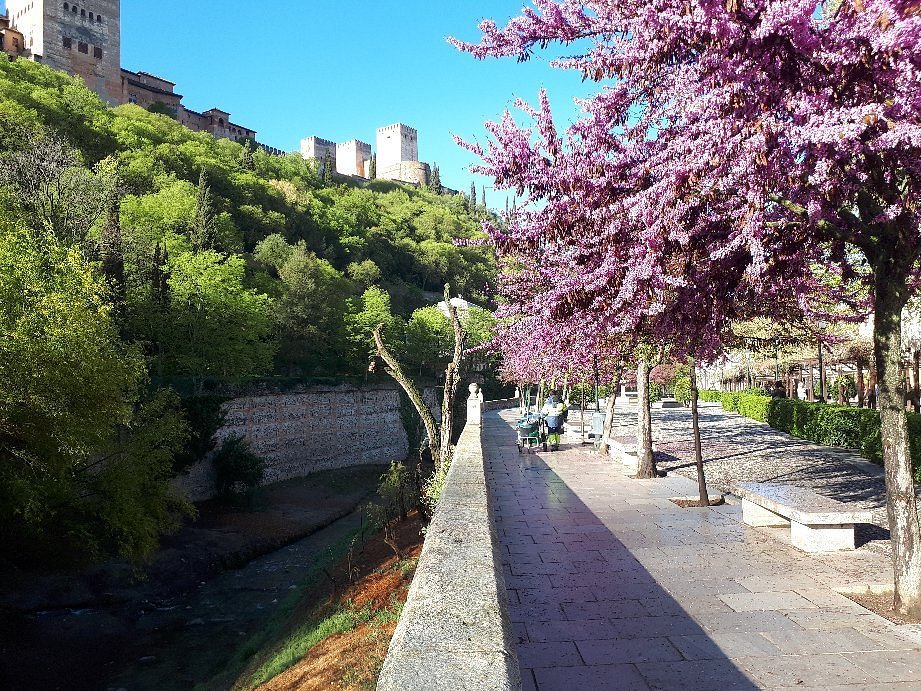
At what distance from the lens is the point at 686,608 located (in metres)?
5.80

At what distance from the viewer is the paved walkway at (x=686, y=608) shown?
449 centimetres

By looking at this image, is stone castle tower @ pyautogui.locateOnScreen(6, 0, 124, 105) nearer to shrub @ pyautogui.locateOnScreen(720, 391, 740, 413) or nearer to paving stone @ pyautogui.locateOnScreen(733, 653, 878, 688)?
shrub @ pyautogui.locateOnScreen(720, 391, 740, 413)

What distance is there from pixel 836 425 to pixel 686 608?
18.7m

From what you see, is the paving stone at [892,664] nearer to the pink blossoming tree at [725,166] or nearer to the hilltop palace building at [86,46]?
the pink blossoming tree at [725,166]

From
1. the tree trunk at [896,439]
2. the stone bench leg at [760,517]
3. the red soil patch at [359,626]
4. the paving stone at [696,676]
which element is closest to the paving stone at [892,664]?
the paving stone at [696,676]

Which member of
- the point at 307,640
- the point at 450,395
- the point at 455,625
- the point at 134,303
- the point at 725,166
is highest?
the point at 134,303

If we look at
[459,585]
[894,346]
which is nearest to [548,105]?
[894,346]

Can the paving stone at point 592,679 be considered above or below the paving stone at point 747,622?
above

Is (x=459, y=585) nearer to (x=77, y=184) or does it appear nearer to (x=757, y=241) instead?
(x=757, y=241)

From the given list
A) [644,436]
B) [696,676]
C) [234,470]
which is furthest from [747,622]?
[234,470]

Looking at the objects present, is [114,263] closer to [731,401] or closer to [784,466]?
[784,466]

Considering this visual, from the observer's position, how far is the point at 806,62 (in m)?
4.83

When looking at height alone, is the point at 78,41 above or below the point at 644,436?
above

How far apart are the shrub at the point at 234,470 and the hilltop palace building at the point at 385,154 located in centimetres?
12318
